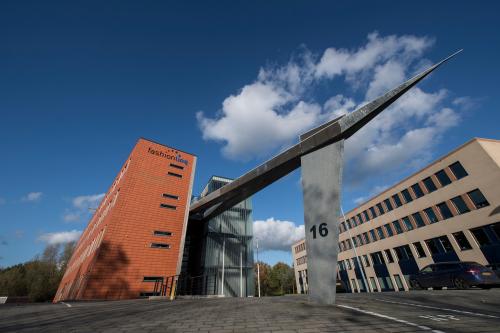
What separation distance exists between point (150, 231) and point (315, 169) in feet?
68.5

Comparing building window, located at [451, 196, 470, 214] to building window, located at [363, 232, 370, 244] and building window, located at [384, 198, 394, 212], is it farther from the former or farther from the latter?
building window, located at [363, 232, 370, 244]

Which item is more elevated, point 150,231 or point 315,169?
point 150,231

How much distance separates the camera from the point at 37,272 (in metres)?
52.2

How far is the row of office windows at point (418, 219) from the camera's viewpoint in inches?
910

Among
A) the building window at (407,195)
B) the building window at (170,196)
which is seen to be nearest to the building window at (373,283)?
the building window at (407,195)

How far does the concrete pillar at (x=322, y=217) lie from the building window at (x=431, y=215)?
86.8ft

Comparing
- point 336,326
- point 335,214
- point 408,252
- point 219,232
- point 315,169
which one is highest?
point 219,232

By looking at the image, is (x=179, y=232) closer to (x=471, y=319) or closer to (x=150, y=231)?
(x=150, y=231)

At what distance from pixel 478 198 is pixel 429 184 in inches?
218

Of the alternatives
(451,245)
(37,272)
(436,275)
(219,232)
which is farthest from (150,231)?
(37,272)

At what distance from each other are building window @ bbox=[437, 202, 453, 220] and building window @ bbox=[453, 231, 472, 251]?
1837 millimetres

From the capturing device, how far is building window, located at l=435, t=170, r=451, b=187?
85.0ft

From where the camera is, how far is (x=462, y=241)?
79.7 feet

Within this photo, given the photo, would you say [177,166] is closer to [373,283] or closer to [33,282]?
[373,283]
